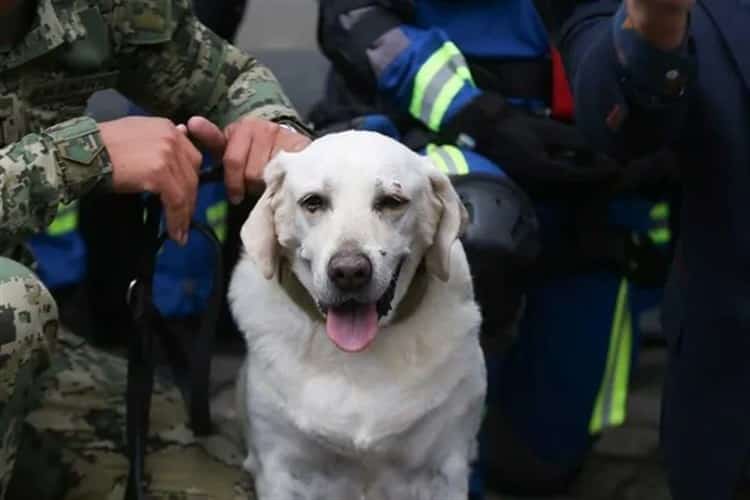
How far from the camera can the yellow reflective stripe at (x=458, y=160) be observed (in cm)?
207

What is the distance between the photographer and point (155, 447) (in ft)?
6.55

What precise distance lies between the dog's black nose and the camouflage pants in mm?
395

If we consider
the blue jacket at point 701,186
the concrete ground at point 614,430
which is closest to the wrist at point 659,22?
the blue jacket at point 701,186

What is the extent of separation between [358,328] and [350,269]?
0.39 feet

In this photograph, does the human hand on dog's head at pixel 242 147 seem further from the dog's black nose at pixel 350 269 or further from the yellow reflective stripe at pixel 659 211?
the yellow reflective stripe at pixel 659 211

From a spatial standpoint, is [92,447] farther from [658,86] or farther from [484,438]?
[658,86]

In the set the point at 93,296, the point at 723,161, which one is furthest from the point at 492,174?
the point at 93,296

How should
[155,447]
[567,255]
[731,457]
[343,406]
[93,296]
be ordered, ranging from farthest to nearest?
1. [93,296]
2. [567,255]
3. [155,447]
4. [731,457]
5. [343,406]

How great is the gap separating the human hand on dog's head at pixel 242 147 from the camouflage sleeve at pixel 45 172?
0.48 feet

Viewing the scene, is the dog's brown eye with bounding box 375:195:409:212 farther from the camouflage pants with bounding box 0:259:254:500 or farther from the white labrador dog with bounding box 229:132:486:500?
the camouflage pants with bounding box 0:259:254:500

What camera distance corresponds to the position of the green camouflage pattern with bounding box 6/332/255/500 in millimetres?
1935

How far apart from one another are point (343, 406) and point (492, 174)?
0.49 metres

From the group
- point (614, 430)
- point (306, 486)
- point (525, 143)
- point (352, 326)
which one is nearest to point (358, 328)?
point (352, 326)

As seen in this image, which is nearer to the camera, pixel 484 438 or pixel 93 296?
pixel 484 438
